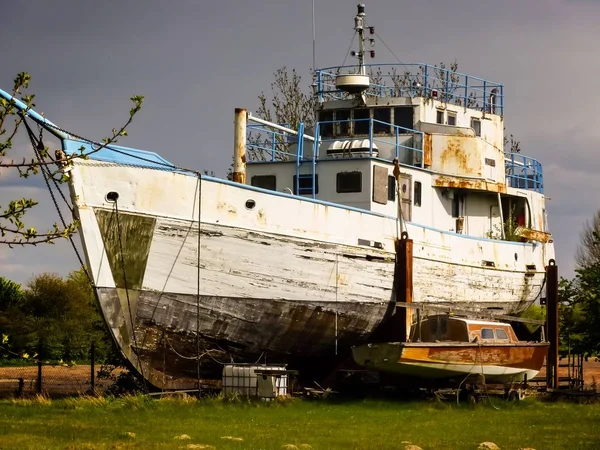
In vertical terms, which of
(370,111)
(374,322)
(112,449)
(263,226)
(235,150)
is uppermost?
(370,111)

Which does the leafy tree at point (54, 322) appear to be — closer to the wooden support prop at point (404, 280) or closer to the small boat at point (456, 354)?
Result: the wooden support prop at point (404, 280)

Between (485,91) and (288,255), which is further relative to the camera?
(485,91)

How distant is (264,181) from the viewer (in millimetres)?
26219

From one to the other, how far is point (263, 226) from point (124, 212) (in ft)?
9.99

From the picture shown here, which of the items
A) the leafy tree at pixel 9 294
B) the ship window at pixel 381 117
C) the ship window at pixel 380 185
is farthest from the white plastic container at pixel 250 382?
the leafy tree at pixel 9 294

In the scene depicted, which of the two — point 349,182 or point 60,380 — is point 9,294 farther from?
point 349,182

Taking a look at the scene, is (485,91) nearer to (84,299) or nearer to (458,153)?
(458,153)

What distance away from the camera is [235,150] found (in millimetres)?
22734

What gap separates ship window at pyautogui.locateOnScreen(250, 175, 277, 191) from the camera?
26.1 m

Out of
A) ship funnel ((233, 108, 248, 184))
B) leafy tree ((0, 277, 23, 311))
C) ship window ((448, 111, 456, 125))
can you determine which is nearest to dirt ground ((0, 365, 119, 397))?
leafy tree ((0, 277, 23, 311))

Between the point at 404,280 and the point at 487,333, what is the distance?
2.86 metres

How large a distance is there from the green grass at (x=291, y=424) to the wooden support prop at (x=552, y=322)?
5.24m

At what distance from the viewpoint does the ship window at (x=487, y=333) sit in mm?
22031

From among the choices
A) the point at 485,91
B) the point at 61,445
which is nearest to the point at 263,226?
the point at 61,445
